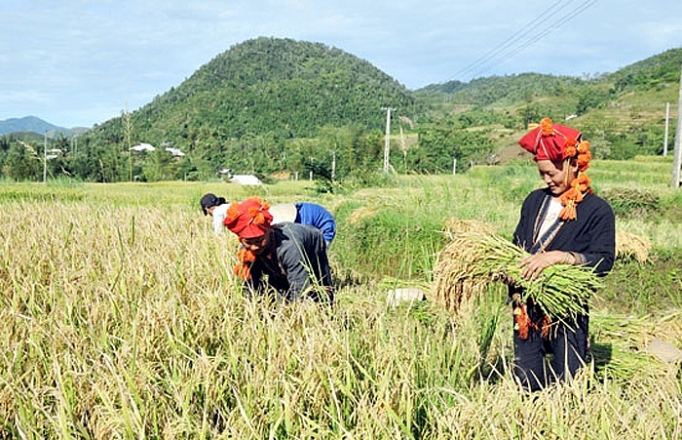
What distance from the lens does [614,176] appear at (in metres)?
16.0

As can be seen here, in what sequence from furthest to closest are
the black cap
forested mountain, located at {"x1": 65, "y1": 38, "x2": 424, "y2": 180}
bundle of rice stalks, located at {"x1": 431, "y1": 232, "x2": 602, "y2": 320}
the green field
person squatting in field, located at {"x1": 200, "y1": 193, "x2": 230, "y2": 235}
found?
forested mountain, located at {"x1": 65, "y1": 38, "x2": 424, "y2": 180}
the black cap
person squatting in field, located at {"x1": 200, "y1": 193, "x2": 230, "y2": 235}
bundle of rice stalks, located at {"x1": 431, "y1": 232, "x2": 602, "y2": 320}
the green field

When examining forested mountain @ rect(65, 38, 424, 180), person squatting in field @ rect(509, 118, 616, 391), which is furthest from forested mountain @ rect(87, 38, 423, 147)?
person squatting in field @ rect(509, 118, 616, 391)

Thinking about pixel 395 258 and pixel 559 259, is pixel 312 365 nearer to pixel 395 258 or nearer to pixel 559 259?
pixel 559 259

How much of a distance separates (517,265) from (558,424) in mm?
850

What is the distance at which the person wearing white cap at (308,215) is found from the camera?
384 centimetres

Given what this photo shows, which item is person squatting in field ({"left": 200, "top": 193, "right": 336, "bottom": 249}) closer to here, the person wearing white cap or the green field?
the person wearing white cap

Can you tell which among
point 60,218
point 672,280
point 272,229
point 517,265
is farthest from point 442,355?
point 60,218

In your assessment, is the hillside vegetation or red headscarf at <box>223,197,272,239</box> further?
the hillside vegetation

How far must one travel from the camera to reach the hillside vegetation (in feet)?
54.6

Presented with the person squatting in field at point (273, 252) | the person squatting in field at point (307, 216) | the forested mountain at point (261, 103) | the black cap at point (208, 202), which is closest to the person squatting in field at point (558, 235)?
the person squatting in field at point (273, 252)

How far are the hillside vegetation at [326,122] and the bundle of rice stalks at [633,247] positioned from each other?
2.04 m

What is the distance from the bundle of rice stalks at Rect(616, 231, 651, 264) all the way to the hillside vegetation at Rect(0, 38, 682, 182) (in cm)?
204

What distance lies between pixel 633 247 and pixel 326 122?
7115cm

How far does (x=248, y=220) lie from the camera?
2707mm
